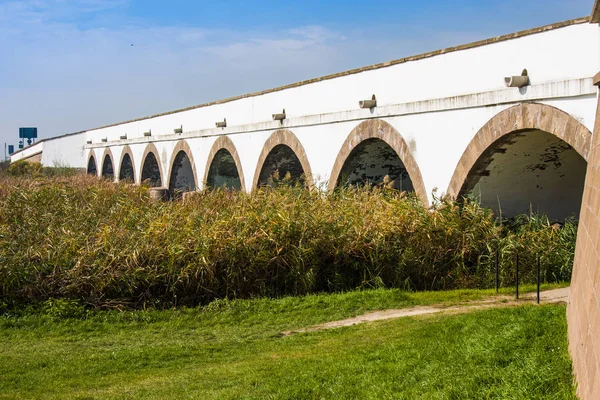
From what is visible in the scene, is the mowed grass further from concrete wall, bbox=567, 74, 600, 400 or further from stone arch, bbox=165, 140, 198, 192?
stone arch, bbox=165, 140, 198, 192

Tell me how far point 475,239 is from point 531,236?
0.69m

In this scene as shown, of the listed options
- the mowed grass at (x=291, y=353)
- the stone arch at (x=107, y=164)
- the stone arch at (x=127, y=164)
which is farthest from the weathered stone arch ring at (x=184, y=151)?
the mowed grass at (x=291, y=353)

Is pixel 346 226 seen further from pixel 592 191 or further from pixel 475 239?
pixel 592 191

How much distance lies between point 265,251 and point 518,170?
12.0ft

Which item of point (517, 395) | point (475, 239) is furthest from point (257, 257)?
point (517, 395)

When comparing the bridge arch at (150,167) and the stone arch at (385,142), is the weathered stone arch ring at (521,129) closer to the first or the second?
the stone arch at (385,142)

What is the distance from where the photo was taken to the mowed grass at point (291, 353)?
4.26 m

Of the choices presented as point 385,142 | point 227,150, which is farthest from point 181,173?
point 385,142

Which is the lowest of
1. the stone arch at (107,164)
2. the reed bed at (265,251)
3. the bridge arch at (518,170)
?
the reed bed at (265,251)

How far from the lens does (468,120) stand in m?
9.64

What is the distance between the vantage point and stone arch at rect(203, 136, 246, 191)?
18312 millimetres

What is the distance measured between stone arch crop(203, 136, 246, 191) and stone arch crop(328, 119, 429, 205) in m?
5.18

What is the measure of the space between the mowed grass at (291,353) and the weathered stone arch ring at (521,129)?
6.44 ft

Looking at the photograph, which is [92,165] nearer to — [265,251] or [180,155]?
[180,155]
